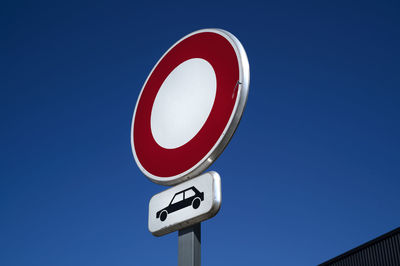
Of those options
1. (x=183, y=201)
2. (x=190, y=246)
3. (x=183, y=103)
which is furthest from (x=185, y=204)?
(x=183, y=103)

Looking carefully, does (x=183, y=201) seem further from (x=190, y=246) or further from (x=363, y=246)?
(x=363, y=246)

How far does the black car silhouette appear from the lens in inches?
60.4

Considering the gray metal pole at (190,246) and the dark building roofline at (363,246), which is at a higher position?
the dark building roofline at (363,246)

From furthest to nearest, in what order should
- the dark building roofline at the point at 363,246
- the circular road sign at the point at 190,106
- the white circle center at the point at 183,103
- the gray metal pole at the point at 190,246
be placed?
the dark building roofline at the point at 363,246
the white circle center at the point at 183,103
the circular road sign at the point at 190,106
the gray metal pole at the point at 190,246

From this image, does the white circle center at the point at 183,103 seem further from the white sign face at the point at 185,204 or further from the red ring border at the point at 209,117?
the white sign face at the point at 185,204

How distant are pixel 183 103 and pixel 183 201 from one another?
453 mm

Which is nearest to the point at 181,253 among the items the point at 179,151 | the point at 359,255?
the point at 179,151

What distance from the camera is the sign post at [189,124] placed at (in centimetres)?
154

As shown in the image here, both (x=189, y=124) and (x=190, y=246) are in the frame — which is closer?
(x=190, y=246)

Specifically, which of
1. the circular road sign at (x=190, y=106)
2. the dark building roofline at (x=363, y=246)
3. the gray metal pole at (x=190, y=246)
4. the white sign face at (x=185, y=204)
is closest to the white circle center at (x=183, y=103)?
the circular road sign at (x=190, y=106)

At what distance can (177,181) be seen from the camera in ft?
5.55

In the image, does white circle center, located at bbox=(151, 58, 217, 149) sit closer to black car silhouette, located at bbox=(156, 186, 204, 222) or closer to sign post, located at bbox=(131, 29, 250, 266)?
sign post, located at bbox=(131, 29, 250, 266)

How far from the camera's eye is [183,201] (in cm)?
158

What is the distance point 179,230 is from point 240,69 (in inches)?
24.3
